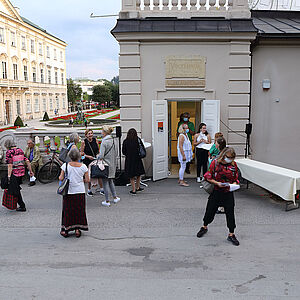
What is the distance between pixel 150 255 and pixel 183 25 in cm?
706

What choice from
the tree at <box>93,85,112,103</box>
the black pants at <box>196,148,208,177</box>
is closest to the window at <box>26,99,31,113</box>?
the tree at <box>93,85,112,103</box>

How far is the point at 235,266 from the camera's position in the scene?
5.07 metres

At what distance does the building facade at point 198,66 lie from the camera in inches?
392


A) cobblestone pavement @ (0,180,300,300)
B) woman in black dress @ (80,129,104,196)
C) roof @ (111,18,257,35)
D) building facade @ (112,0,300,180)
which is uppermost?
roof @ (111,18,257,35)

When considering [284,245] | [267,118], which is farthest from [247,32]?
[284,245]

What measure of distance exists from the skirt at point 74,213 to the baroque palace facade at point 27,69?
40962 millimetres

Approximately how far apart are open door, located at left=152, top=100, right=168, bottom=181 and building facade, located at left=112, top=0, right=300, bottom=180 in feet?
0.10

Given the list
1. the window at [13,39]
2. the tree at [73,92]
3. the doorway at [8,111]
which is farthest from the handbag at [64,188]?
the tree at [73,92]

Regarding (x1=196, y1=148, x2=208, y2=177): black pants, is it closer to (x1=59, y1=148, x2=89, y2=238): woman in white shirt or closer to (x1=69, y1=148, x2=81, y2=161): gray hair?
(x1=59, y1=148, x2=89, y2=238): woman in white shirt

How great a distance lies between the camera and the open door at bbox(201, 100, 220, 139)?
10039 mm

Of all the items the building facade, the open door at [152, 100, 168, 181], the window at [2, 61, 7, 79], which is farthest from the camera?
the window at [2, 61, 7, 79]

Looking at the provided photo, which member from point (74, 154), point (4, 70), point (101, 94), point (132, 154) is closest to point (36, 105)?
point (4, 70)

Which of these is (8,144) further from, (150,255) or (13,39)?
(13,39)

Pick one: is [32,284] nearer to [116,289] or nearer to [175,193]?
[116,289]
